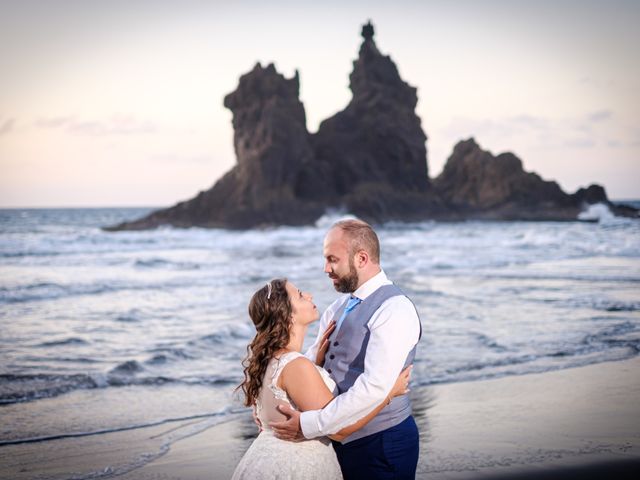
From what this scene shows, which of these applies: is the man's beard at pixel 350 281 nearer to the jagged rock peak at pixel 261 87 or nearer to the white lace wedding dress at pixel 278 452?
the white lace wedding dress at pixel 278 452

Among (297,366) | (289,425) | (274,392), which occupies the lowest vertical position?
(289,425)

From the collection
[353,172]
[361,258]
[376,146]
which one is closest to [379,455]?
[361,258]

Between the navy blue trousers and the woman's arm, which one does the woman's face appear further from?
the navy blue trousers

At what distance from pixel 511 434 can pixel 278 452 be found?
12.7 feet

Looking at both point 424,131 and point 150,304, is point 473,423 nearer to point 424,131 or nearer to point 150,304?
point 150,304

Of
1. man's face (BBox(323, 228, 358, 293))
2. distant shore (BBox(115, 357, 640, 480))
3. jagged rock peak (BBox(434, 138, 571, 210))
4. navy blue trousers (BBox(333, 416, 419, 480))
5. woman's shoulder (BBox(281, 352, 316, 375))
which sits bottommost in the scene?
distant shore (BBox(115, 357, 640, 480))

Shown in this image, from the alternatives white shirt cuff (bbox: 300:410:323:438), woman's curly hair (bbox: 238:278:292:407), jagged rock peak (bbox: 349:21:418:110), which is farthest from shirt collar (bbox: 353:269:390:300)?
jagged rock peak (bbox: 349:21:418:110)

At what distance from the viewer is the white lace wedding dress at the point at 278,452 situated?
11.2 ft

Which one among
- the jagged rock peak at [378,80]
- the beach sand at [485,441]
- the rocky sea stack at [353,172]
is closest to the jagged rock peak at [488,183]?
the rocky sea stack at [353,172]

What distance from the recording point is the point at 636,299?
16.3 m

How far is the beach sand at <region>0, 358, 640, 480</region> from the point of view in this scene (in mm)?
5965

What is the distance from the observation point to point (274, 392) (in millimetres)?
3436

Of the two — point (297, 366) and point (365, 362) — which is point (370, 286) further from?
point (297, 366)

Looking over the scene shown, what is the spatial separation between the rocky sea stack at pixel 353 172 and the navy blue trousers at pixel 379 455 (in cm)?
6386
